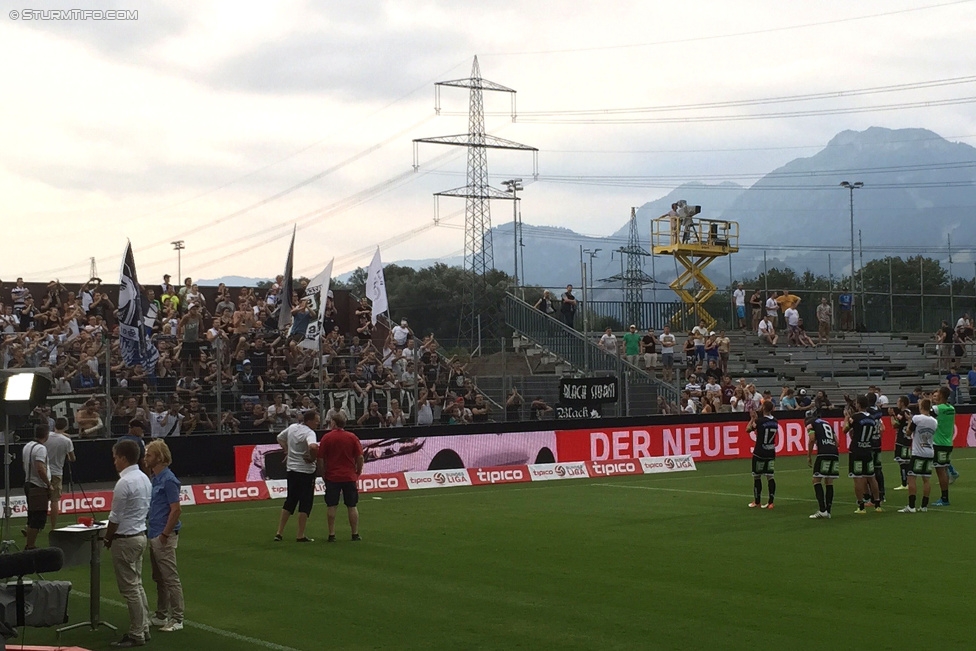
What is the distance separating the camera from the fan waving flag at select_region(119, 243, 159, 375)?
25.9 m

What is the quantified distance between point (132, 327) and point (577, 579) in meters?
15.2

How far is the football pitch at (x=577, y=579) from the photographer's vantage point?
35.8 feet

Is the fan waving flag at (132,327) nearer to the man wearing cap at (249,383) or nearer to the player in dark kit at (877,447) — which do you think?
the man wearing cap at (249,383)

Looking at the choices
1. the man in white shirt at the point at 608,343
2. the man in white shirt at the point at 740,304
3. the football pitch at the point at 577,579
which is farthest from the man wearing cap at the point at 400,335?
the man in white shirt at the point at 740,304

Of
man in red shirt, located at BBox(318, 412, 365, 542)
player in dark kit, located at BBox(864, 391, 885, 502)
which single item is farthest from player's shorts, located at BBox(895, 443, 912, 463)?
man in red shirt, located at BBox(318, 412, 365, 542)

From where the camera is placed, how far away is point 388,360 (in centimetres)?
3000

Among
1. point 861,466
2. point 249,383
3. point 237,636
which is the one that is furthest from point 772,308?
point 237,636

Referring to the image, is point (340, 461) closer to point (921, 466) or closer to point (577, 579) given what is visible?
point (577, 579)

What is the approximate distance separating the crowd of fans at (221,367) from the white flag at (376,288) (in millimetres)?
1010

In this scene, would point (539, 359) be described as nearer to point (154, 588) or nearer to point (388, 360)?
point (388, 360)

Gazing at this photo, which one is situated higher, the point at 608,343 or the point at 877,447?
the point at 608,343

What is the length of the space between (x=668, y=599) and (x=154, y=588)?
600 cm

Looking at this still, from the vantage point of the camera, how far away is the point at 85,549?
1129cm

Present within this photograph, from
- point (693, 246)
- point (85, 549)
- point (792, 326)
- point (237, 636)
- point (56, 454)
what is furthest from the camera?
point (693, 246)
